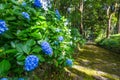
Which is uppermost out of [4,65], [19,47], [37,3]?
[37,3]

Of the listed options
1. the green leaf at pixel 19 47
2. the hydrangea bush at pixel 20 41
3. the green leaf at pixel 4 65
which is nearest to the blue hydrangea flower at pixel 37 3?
the hydrangea bush at pixel 20 41

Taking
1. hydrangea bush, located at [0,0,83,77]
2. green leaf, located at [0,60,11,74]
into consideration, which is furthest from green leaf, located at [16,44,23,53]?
green leaf, located at [0,60,11,74]

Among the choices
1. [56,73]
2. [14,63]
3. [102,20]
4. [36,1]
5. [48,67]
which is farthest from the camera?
[102,20]

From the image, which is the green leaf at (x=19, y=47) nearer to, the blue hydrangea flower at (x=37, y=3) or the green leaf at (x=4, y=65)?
the green leaf at (x=4, y=65)

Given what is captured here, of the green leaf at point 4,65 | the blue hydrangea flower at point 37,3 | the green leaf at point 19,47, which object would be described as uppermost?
the blue hydrangea flower at point 37,3

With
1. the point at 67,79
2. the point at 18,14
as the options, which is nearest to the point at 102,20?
the point at 67,79

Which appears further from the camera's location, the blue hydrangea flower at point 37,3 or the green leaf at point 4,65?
the blue hydrangea flower at point 37,3

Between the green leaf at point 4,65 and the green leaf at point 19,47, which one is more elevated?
the green leaf at point 19,47

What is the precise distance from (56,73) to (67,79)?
796 millimetres

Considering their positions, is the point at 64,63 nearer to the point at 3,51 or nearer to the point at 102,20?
the point at 3,51

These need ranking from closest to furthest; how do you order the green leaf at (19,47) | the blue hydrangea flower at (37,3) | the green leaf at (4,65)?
the green leaf at (4,65)
the green leaf at (19,47)
the blue hydrangea flower at (37,3)

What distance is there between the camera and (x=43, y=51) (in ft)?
8.91

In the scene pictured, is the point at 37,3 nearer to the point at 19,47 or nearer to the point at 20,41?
the point at 20,41

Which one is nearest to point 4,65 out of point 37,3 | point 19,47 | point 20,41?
point 19,47
